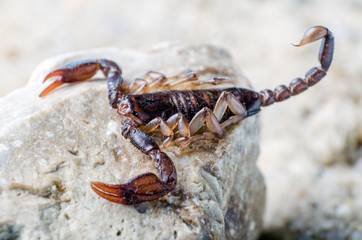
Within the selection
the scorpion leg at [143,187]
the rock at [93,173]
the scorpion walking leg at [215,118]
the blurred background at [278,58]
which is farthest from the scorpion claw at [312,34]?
the blurred background at [278,58]

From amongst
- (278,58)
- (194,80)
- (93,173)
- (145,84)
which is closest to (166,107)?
(145,84)

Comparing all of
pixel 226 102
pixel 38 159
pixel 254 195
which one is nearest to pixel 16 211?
pixel 38 159

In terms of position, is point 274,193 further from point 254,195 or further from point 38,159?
point 38,159

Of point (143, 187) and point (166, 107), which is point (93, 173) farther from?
point (166, 107)

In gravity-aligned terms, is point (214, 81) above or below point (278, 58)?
above

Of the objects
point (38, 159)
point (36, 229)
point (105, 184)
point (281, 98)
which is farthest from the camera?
point (281, 98)

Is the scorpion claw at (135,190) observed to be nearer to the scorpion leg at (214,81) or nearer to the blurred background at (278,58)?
the scorpion leg at (214,81)
